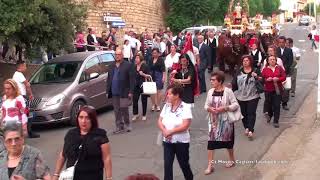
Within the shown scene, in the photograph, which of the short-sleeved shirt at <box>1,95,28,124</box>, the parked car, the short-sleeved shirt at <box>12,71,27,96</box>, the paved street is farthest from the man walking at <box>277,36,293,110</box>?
the short-sleeved shirt at <box>1,95,28,124</box>

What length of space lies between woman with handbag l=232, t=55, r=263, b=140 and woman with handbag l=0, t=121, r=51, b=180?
5.94 m

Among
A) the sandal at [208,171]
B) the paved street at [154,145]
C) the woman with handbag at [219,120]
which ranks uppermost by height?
the woman with handbag at [219,120]

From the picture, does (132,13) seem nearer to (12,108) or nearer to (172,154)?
(12,108)

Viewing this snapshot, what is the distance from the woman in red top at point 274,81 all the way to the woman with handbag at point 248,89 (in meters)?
0.82

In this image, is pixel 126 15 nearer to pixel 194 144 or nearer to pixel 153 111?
pixel 153 111

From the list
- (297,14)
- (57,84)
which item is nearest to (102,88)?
(57,84)

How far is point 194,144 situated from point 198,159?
1095 mm

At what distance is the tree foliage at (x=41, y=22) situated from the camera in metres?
13.2

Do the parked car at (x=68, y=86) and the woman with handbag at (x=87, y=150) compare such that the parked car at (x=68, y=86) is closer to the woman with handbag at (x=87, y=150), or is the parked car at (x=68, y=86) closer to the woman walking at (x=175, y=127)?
the woman walking at (x=175, y=127)

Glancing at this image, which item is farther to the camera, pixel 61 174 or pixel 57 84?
pixel 57 84

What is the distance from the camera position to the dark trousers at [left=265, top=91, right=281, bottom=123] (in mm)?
11008

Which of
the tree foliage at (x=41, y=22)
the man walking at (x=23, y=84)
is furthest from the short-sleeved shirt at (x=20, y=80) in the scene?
the tree foliage at (x=41, y=22)

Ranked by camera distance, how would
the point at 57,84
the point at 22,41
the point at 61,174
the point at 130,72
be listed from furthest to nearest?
the point at 22,41 → the point at 57,84 → the point at 130,72 → the point at 61,174

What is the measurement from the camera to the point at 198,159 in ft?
29.5
